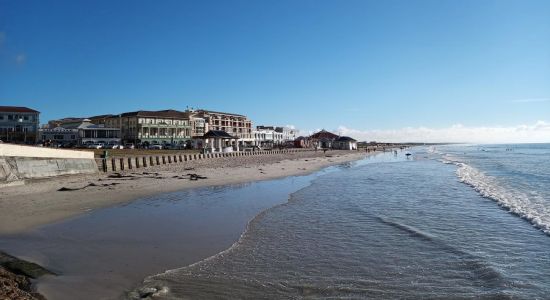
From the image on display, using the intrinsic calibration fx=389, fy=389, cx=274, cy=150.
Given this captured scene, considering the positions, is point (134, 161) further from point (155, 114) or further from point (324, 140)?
point (324, 140)

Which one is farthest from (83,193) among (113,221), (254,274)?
(254,274)

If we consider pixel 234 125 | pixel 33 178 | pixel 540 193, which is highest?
pixel 234 125

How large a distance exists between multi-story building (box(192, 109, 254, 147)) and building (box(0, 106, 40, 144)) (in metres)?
40.6

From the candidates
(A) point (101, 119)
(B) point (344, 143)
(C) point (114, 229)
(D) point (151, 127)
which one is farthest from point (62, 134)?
(C) point (114, 229)

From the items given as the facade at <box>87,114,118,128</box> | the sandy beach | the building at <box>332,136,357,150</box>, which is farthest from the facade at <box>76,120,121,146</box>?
the building at <box>332,136,357,150</box>

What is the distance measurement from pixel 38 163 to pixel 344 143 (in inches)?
3627

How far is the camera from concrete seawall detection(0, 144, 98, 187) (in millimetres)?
18297

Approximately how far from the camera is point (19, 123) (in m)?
69.2

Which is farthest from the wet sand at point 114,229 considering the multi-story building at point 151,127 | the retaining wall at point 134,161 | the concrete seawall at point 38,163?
the multi-story building at point 151,127

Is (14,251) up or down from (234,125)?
down

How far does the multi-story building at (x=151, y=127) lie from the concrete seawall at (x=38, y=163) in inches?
2071

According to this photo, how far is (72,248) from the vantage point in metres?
8.41

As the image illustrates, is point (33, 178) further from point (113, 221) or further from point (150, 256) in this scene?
point (150, 256)

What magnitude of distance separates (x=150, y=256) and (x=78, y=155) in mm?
20354
